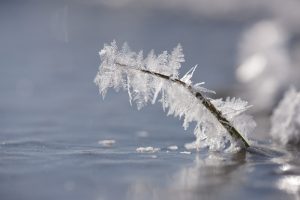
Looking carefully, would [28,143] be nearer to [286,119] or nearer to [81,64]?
[286,119]

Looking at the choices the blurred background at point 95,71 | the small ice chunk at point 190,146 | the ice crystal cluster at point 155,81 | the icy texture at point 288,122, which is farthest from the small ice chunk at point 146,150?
the icy texture at point 288,122

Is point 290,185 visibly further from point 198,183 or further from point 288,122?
point 288,122

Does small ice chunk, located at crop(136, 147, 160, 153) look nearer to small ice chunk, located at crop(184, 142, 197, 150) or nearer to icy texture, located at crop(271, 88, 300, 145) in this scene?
small ice chunk, located at crop(184, 142, 197, 150)

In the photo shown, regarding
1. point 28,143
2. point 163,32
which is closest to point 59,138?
point 28,143

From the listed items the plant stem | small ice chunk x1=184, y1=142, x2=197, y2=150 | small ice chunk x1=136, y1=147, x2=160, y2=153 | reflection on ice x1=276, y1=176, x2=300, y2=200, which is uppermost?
the plant stem

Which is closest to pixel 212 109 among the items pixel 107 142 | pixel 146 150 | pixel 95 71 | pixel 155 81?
pixel 155 81

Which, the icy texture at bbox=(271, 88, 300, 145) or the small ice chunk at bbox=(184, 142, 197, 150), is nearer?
the small ice chunk at bbox=(184, 142, 197, 150)

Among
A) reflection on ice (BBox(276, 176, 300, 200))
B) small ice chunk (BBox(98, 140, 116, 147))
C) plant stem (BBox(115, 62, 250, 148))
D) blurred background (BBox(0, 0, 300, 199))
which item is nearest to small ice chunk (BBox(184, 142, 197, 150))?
blurred background (BBox(0, 0, 300, 199))
